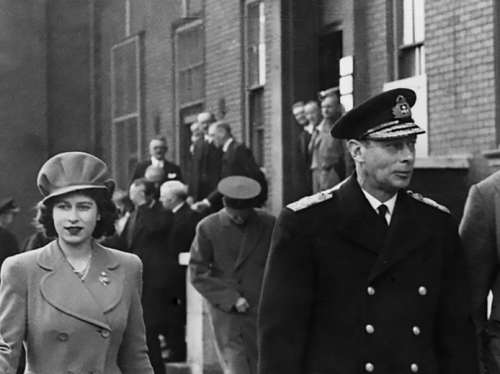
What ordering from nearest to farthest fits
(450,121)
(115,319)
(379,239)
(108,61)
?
(379,239) < (115,319) < (450,121) < (108,61)

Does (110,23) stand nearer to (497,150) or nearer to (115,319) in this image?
(497,150)

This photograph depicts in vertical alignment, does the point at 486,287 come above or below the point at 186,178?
below

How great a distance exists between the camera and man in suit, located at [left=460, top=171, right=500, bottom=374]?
5.78 metres

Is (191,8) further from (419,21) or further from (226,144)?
(419,21)

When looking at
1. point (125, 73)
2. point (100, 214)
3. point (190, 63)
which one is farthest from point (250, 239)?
point (100, 214)

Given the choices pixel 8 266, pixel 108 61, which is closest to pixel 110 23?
pixel 108 61

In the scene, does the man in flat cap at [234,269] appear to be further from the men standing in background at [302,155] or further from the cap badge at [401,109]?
the cap badge at [401,109]

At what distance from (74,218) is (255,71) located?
8.68m

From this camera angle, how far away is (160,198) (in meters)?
13.5

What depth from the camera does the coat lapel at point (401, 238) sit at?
5.45 metres

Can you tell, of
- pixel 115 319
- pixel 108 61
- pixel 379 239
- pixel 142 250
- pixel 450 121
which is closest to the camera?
pixel 379 239

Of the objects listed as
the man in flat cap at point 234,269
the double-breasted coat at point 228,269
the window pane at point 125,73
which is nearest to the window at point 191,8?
the window pane at point 125,73

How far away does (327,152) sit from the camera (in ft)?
→ 41.9

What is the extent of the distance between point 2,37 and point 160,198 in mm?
3594
